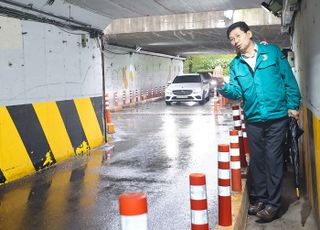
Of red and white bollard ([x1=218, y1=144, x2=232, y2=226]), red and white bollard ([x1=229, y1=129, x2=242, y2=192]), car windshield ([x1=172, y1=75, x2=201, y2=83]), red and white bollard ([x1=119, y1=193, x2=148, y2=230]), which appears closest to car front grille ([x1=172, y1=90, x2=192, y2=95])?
car windshield ([x1=172, y1=75, x2=201, y2=83])

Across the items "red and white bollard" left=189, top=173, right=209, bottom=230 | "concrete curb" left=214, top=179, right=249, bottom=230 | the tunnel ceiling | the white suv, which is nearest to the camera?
"red and white bollard" left=189, top=173, right=209, bottom=230

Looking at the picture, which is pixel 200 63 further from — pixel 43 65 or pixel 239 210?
pixel 239 210

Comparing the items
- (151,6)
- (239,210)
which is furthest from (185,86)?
(239,210)

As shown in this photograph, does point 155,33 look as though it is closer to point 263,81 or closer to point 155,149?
point 155,149

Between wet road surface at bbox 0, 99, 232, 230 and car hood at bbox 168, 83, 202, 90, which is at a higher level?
car hood at bbox 168, 83, 202, 90

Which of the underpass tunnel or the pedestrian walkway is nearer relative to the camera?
the pedestrian walkway

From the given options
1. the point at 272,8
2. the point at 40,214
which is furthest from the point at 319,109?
the point at 272,8

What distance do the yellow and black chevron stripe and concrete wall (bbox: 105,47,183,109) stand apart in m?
12.0

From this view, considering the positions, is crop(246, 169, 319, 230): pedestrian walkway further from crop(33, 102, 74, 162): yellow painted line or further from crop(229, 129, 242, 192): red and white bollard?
crop(33, 102, 74, 162): yellow painted line

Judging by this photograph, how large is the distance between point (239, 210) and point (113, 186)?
8.05 ft

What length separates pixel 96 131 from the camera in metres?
9.48

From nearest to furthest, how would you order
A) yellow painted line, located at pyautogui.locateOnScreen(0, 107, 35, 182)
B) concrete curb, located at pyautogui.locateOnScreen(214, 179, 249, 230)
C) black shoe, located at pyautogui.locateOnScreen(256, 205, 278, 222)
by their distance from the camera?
concrete curb, located at pyautogui.locateOnScreen(214, 179, 249, 230) < black shoe, located at pyautogui.locateOnScreen(256, 205, 278, 222) < yellow painted line, located at pyautogui.locateOnScreen(0, 107, 35, 182)

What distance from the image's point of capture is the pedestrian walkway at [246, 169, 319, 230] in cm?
456

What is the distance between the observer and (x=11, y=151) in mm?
6406
